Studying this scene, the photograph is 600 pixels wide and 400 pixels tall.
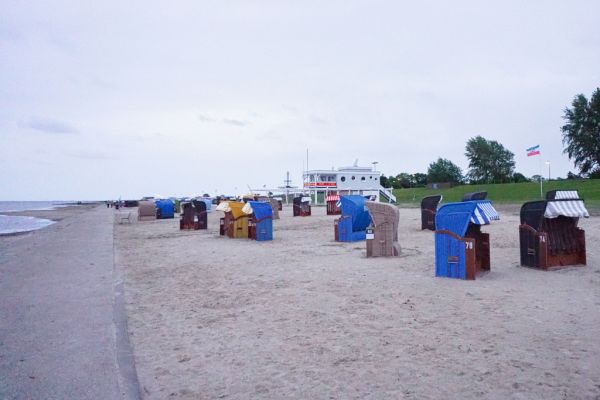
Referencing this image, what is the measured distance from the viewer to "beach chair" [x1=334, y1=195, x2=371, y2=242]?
18219 mm

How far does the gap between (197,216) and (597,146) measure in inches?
2340

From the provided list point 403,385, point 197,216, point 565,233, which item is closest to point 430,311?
point 403,385

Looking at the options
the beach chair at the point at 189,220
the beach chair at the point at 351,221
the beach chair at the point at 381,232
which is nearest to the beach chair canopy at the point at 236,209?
the beach chair at the point at 351,221

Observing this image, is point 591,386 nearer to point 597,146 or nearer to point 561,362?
point 561,362

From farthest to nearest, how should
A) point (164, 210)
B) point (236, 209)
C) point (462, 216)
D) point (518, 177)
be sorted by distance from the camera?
point (518, 177), point (164, 210), point (236, 209), point (462, 216)

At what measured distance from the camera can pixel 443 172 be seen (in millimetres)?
109688

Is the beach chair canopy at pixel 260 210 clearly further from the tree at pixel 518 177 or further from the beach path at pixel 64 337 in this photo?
the tree at pixel 518 177

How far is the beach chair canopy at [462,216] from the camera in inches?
382

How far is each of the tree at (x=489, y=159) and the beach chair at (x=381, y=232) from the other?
9816 centimetres

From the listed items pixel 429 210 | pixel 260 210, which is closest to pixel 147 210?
pixel 260 210

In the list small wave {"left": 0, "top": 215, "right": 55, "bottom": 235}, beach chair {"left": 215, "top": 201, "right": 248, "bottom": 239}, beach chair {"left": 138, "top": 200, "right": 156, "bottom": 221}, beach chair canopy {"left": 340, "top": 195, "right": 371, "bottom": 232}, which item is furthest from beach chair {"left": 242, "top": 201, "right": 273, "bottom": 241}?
beach chair {"left": 138, "top": 200, "right": 156, "bottom": 221}

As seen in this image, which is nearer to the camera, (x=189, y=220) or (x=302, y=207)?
(x=189, y=220)

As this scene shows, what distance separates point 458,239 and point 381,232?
3.87m

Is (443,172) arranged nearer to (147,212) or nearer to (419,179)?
(419,179)
